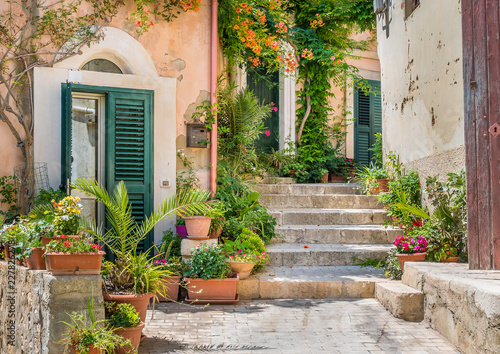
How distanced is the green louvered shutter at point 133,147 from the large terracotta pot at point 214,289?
124 centimetres

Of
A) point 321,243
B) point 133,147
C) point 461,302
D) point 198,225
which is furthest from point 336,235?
point 461,302

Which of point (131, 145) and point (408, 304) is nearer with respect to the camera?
point (408, 304)

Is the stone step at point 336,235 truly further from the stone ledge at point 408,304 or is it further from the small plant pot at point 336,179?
the small plant pot at point 336,179

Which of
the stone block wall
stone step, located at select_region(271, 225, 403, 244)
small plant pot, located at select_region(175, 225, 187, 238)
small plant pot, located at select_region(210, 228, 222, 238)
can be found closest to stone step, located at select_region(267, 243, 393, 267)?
stone step, located at select_region(271, 225, 403, 244)

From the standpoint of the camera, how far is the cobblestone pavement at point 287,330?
416 cm

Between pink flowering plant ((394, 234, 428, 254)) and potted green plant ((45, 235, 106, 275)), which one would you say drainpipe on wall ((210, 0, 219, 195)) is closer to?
pink flowering plant ((394, 234, 428, 254))

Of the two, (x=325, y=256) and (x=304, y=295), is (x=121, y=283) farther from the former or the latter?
(x=325, y=256)

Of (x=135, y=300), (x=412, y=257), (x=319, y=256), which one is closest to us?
(x=135, y=300)

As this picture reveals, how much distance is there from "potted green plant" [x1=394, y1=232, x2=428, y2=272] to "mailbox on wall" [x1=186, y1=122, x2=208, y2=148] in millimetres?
2790

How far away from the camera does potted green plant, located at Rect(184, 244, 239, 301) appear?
5508 millimetres

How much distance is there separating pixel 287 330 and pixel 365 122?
8.07 meters

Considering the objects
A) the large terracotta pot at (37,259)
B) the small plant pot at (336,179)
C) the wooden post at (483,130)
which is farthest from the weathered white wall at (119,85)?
the small plant pot at (336,179)

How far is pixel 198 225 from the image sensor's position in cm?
600

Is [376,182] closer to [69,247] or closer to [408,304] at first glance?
[408,304]
